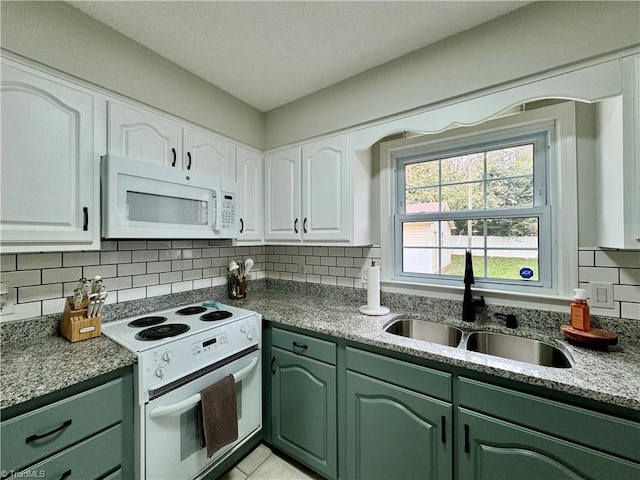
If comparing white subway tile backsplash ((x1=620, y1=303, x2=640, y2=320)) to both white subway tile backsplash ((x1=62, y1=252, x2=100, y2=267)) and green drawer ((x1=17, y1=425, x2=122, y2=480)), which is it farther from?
white subway tile backsplash ((x1=62, y1=252, x2=100, y2=267))

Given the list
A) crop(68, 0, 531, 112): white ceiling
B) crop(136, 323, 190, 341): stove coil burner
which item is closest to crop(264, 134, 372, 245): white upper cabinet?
crop(68, 0, 531, 112): white ceiling

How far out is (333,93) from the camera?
75.0 inches

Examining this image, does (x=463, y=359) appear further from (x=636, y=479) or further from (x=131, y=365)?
(x=131, y=365)

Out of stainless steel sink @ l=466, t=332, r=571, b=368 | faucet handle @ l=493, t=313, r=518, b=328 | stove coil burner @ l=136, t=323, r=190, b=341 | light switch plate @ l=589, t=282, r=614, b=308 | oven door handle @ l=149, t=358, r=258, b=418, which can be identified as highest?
light switch plate @ l=589, t=282, r=614, b=308

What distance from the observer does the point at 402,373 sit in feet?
4.14

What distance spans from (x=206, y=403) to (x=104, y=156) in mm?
1298

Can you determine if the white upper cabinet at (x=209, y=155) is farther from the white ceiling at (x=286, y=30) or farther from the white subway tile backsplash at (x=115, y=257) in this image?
the white subway tile backsplash at (x=115, y=257)

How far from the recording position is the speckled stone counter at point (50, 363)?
92 cm

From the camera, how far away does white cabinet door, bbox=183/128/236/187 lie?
69.3 inches

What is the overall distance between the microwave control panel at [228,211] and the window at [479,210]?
1.15m

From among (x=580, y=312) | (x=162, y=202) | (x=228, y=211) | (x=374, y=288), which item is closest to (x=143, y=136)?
(x=162, y=202)

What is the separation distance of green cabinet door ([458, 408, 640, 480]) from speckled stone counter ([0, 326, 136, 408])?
142 centimetres

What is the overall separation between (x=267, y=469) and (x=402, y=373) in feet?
3.58

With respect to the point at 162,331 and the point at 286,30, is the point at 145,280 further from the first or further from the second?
the point at 286,30
